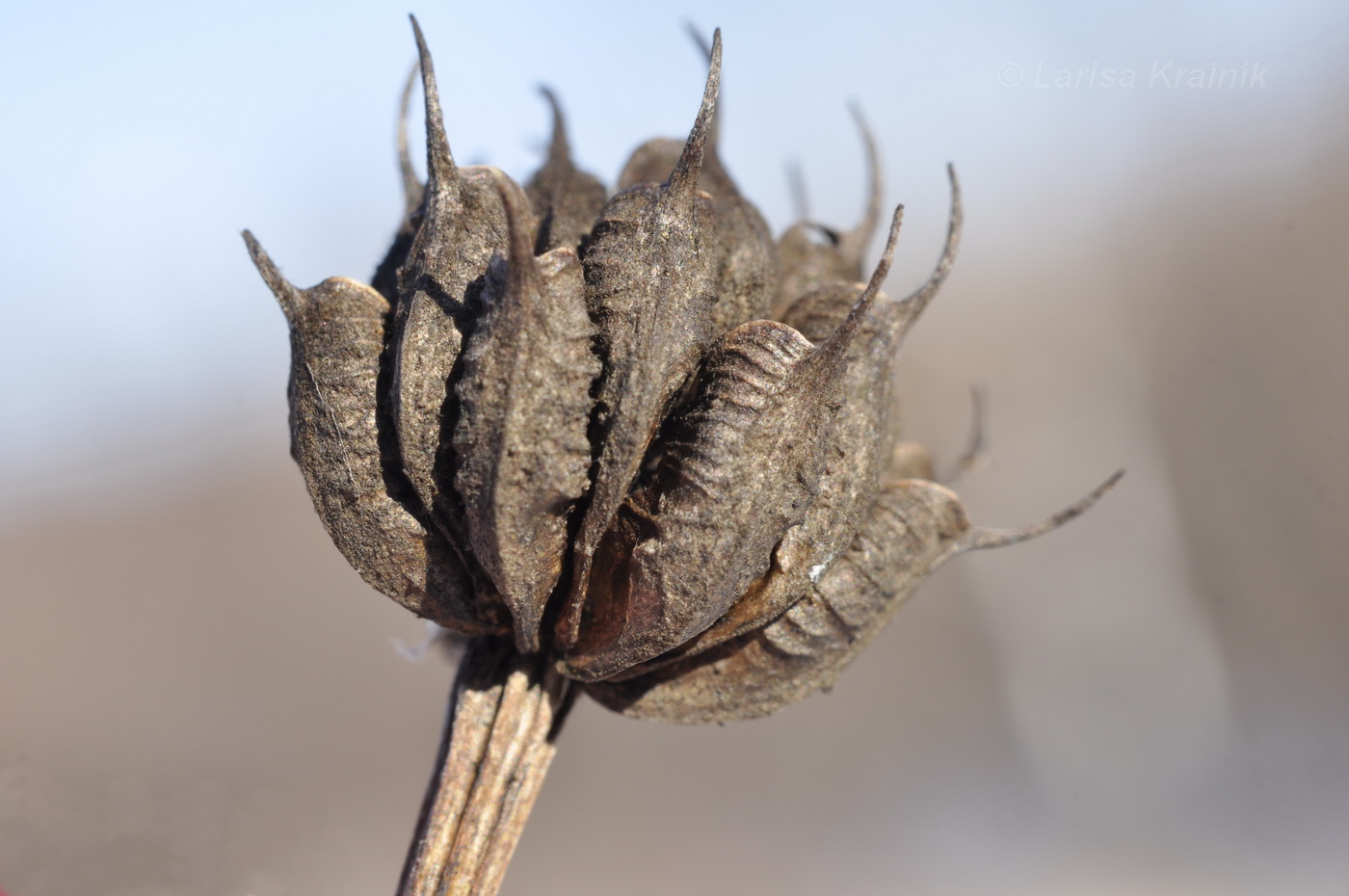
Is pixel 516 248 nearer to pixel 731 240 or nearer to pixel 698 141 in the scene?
pixel 698 141

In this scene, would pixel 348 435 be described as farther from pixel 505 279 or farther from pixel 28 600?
pixel 28 600

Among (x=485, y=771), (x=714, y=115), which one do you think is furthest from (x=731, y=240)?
(x=485, y=771)

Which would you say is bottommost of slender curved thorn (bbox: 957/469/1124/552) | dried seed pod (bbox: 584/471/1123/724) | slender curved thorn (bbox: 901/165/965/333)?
dried seed pod (bbox: 584/471/1123/724)

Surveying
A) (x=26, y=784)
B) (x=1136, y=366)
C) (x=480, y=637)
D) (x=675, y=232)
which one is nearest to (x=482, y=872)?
(x=480, y=637)

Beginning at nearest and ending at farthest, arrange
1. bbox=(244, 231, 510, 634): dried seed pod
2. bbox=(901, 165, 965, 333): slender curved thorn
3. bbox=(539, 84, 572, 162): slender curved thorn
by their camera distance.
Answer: bbox=(244, 231, 510, 634): dried seed pod < bbox=(901, 165, 965, 333): slender curved thorn < bbox=(539, 84, 572, 162): slender curved thorn

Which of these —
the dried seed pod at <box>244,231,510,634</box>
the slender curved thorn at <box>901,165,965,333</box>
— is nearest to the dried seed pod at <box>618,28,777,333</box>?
the slender curved thorn at <box>901,165,965,333</box>

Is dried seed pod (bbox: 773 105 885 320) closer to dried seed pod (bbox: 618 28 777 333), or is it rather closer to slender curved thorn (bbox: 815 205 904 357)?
dried seed pod (bbox: 618 28 777 333)

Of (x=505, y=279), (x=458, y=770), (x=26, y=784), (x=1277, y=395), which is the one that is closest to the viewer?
(x=505, y=279)
